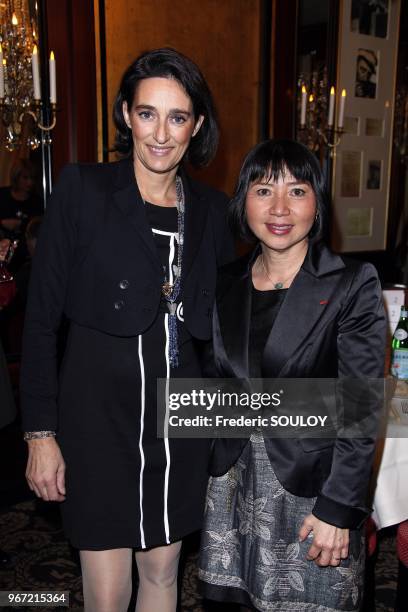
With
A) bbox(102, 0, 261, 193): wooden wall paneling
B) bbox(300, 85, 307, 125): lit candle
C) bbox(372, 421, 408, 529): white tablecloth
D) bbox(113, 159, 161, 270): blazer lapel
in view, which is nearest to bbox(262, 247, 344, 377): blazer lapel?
bbox(113, 159, 161, 270): blazer lapel

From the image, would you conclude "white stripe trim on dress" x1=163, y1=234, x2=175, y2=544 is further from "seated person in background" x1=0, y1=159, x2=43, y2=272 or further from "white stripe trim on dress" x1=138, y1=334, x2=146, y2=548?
"seated person in background" x1=0, y1=159, x2=43, y2=272

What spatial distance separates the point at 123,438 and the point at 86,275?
1.42 ft

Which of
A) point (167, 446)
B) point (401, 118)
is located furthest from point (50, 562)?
point (401, 118)

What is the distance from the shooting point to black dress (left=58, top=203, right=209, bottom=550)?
1581 mm

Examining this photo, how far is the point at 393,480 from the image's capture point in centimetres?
184

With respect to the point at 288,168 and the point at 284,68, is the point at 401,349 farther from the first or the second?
the point at 284,68

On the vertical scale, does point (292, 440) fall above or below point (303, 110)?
below

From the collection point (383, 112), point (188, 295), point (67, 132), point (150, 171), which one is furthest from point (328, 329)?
point (383, 112)

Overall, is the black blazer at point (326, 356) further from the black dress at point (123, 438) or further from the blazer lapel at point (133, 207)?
the blazer lapel at point (133, 207)

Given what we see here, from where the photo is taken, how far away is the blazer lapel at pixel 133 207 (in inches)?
62.8

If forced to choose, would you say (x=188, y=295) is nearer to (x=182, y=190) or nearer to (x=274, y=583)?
(x=182, y=190)

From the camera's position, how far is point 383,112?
493 cm

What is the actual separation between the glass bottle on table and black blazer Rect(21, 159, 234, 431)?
950mm

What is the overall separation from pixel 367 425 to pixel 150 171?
858mm
